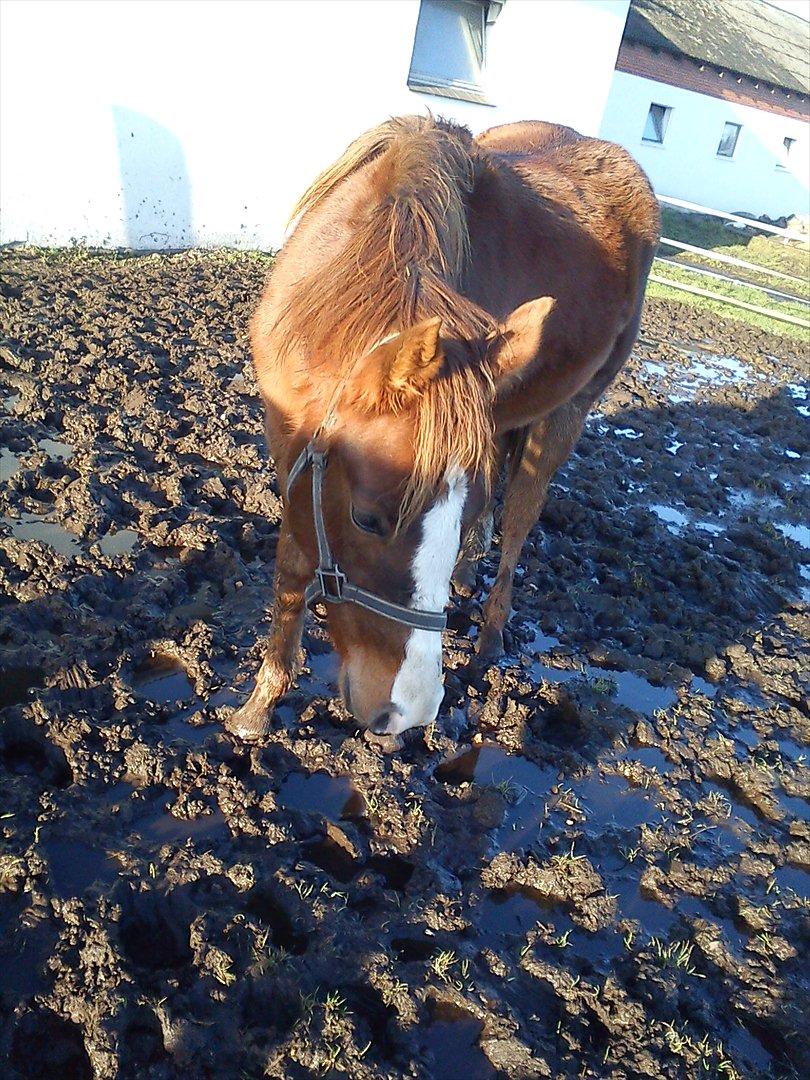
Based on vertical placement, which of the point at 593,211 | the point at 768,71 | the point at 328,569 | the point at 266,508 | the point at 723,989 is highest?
the point at 768,71

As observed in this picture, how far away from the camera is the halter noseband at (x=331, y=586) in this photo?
79.4 inches

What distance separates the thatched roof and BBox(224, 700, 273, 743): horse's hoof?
22.5 m


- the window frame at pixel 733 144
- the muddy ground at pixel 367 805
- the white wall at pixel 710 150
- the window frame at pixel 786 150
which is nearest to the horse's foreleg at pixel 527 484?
the muddy ground at pixel 367 805

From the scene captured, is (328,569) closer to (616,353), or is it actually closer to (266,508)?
(266,508)

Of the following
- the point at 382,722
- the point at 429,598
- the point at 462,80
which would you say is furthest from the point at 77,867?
the point at 462,80

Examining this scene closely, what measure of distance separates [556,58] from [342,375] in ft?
38.5

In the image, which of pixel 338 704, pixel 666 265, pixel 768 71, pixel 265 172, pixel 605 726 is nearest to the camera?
pixel 338 704

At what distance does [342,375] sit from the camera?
204 centimetres

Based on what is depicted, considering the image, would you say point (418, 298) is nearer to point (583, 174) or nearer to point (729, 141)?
point (583, 174)

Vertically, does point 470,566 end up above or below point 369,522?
below

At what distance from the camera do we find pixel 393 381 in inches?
73.2

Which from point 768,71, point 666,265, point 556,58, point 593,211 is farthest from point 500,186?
point 768,71

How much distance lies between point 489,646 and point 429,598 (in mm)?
1771

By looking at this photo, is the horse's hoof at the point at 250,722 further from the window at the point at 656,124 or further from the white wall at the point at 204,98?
the window at the point at 656,124
